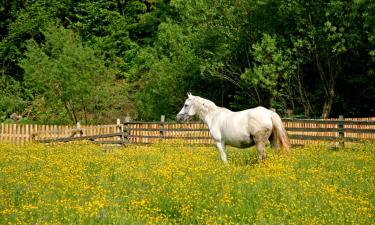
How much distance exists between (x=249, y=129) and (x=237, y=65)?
875 inches

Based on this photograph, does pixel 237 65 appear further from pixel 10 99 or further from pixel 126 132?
pixel 10 99

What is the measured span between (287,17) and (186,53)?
25.8ft

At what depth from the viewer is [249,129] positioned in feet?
45.3

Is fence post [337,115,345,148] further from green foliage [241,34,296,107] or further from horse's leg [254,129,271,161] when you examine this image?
green foliage [241,34,296,107]

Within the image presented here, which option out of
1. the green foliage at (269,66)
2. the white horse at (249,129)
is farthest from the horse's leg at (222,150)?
the green foliage at (269,66)

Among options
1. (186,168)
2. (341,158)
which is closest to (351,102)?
(341,158)

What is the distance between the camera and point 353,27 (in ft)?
97.8

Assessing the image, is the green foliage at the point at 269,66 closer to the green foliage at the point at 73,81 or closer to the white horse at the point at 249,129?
the green foliage at the point at 73,81

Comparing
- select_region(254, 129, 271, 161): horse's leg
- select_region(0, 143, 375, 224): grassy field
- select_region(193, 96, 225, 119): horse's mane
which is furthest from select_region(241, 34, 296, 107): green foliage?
select_region(254, 129, 271, 161): horse's leg

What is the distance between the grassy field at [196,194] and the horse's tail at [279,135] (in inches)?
14.0

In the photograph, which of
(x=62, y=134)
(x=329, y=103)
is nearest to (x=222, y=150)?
(x=62, y=134)

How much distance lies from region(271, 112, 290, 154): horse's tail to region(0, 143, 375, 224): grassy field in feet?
1.16

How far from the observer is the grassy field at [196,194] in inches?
309

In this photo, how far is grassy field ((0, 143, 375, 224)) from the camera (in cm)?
784
